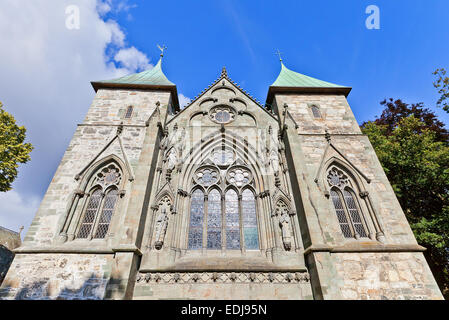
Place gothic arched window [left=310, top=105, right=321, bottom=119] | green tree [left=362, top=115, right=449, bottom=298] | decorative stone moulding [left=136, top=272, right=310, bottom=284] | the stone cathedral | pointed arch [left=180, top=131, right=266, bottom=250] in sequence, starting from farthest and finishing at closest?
gothic arched window [left=310, top=105, right=321, bottom=119] → green tree [left=362, top=115, right=449, bottom=298] → pointed arch [left=180, top=131, right=266, bottom=250] → decorative stone moulding [left=136, top=272, right=310, bottom=284] → the stone cathedral

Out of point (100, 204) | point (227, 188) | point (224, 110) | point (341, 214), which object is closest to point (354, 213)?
point (341, 214)

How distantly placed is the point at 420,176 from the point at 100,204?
1509cm

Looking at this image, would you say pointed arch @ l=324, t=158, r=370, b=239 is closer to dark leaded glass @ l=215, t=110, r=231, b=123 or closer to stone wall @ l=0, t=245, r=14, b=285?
dark leaded glass @ l=215, t=110, r=231, b=123

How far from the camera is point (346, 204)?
877 cm

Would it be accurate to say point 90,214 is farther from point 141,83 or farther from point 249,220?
point 141,83

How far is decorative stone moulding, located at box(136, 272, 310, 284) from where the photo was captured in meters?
6.88

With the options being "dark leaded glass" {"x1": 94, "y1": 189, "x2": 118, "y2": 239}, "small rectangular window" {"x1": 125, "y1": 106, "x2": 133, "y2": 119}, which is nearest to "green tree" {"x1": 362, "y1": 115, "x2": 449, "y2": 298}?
"dark leaded glass" {"x1": 94, "y1": 189, "x2": 118, "y2": 239}

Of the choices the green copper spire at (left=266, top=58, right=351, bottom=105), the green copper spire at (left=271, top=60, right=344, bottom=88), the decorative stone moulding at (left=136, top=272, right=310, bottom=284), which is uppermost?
the green copper spire at (left=271, top=60, right=344, bottom=88)

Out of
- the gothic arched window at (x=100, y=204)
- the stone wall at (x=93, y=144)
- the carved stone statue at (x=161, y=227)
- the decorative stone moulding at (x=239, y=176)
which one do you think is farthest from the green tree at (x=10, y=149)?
the decorative stone moulding at (x=239, y=176)

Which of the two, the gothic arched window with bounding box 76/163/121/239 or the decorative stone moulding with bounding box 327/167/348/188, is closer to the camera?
the gothic arched window with bounding box 76/163/121/239

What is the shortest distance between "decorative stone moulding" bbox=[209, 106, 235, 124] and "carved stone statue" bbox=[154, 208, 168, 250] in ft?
18.5

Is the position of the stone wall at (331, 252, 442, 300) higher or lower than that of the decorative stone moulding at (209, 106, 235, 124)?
lower
